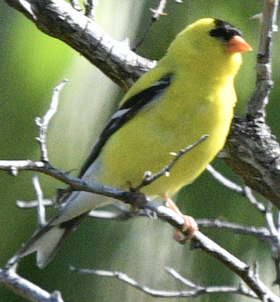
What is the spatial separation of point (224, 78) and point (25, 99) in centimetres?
100

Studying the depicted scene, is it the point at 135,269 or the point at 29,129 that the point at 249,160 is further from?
the point at 29,129

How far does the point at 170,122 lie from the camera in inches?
93.5

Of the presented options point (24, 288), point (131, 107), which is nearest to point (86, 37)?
point (131, 107)

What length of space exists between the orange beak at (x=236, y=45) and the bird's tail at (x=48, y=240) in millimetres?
1024

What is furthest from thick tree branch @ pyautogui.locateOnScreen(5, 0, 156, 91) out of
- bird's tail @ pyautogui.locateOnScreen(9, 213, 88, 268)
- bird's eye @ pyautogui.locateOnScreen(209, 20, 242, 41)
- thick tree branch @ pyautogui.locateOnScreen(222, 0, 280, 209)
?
bird's tail @ pyautogui.locateOnScreen(9, 213, 88, 268)

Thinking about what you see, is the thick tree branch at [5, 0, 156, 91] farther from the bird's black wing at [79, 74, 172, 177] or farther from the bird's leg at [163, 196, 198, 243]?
the bird's leg at [163, 196, 198, 243]

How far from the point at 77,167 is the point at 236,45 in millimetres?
974

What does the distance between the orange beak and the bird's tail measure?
1.02 m

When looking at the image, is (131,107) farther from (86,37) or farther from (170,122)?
(86,37)

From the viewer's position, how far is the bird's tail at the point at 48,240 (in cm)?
268

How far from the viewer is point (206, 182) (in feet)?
9.99

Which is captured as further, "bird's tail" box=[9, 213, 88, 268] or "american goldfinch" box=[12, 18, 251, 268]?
"bird's tail" box=[9, 213, 88, 268]

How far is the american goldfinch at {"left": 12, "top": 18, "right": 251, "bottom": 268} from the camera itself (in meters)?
2.39

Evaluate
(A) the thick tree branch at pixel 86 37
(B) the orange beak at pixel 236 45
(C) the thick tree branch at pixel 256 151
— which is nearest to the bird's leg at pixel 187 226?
(C) the thick tree branch at pixel 256 151
